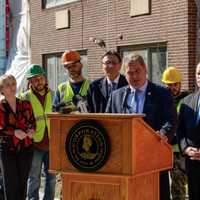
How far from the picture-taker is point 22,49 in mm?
20703

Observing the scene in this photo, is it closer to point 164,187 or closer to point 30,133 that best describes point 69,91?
point 30,133

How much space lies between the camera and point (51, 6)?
746 inches

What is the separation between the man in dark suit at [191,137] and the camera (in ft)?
18.7

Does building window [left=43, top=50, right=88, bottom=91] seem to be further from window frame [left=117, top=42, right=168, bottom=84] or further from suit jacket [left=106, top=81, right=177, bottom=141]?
suit jacket [left=106, top=81, right=177, bottom=141]

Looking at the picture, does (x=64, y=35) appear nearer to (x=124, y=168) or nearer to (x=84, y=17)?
(x=84, y=17)

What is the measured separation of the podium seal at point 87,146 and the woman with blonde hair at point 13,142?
2.48 metres

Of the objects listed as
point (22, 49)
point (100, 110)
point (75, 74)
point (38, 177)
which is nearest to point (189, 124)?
point (100, 110)

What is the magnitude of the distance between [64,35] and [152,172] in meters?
13.7

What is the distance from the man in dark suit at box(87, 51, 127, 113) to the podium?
55.7 inches

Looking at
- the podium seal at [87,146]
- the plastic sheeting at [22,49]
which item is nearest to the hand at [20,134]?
the podium seal at [87,146]

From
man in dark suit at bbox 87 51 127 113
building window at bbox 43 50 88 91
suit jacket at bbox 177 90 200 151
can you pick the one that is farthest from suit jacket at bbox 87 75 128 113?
building window at bbox 43 50 88 91

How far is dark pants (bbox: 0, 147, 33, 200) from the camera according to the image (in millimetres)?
6996

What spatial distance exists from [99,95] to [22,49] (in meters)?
14.8

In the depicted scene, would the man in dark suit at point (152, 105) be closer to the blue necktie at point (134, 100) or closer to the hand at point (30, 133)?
the blue necktie at point (134, 100)
